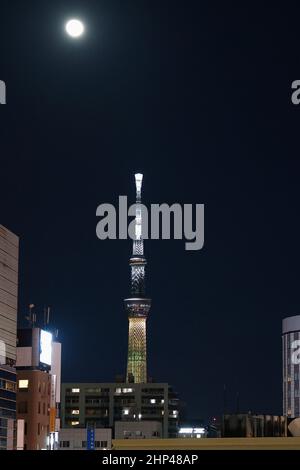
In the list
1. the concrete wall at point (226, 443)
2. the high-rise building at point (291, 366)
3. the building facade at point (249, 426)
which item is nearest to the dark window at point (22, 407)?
the high-rise building at point (291, 366)

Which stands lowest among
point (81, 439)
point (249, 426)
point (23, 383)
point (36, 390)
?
point (81, 439)

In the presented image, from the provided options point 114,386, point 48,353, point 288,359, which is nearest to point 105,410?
point 114,386

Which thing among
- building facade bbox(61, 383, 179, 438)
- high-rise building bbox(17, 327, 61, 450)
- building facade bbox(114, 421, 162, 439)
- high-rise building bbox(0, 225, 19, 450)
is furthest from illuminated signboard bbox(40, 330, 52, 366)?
building facade bbox(61, 383, 179, 438)

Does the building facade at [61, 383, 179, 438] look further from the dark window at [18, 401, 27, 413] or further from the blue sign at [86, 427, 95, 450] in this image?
the dark window at [18, 401, 27, 413]

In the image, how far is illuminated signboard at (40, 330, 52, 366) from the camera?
131887 millimetres

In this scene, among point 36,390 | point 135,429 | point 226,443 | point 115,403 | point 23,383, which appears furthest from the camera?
point 115,403

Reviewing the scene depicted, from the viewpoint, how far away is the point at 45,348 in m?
132

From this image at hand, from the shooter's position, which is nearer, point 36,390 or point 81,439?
point 36,390

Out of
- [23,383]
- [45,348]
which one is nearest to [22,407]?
[23,383]

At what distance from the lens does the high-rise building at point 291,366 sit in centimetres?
17125

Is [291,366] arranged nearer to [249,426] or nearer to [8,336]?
[8,336]

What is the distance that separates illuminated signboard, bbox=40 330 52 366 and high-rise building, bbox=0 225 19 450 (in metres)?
4.36

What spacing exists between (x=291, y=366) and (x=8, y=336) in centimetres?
6457
